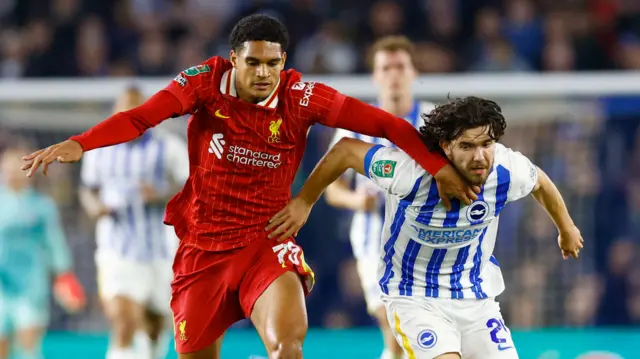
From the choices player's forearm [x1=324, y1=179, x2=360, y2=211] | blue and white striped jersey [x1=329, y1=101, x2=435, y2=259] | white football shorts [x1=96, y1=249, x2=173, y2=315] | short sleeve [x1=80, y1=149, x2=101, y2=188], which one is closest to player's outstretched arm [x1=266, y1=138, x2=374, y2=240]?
player's forearm [x1=324, y1=179, x2=360, y2=211]

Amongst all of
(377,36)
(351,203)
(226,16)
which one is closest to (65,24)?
(226,16)

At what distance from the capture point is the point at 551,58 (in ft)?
33.1

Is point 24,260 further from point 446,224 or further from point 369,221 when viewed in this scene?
point 446,224

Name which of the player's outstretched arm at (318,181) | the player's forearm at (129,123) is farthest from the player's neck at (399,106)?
the player's forearm at (129,123)

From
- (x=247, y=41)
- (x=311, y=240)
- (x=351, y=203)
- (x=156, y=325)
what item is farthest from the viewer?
(x=311, y=240)

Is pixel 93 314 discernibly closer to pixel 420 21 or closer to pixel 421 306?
pixel 420 21

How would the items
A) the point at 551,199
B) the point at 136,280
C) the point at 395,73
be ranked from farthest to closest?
1. the point at 136,280
2. the point at 395,73
3. the point at 551,199

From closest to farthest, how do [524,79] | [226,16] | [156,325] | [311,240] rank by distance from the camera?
[156,325], [524,79], [311,240], [226,16]

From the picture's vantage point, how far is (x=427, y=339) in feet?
14.4

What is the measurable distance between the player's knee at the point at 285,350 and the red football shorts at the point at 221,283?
296 millimetres

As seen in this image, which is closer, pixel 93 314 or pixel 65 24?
pixel 93 314

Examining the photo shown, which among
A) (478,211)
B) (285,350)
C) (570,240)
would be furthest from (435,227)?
(285,350)

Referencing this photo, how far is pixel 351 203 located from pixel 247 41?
5.67 ft

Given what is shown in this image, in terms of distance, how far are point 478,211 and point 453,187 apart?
179 mm
